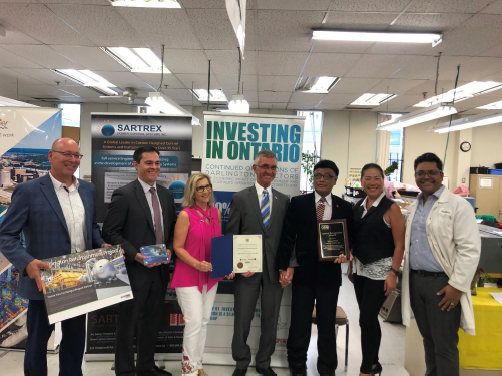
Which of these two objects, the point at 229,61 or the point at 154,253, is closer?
the point at 154,253

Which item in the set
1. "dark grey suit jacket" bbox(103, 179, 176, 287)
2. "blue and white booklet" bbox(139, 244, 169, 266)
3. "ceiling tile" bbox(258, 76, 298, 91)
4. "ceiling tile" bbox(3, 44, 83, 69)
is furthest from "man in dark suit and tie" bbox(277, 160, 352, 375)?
"ceiling tile" bbox(3, 44, 83, 69)

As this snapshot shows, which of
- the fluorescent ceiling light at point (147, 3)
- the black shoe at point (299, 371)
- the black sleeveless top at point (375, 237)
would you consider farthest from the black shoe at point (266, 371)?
the fluorescent ceiling light at point (147, 3)

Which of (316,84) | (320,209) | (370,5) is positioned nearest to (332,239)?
(320,209)

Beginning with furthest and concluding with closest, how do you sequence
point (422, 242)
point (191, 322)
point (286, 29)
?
point (286, 29)
point (191, 322)
point (422, 242)

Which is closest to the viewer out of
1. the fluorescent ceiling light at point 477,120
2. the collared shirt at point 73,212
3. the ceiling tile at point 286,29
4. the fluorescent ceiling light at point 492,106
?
the collared shirt at point 73,212

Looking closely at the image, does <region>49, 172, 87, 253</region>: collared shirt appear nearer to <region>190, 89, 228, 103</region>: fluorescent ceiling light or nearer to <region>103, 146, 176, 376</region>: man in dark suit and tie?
<region>103, 146, 176, 376</region>: man in dark suit and tie

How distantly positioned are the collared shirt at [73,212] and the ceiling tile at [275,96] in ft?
19.8

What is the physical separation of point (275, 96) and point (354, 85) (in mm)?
1986

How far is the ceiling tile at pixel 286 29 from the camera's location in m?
3.66

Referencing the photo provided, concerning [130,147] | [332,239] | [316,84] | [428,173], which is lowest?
[332,239]

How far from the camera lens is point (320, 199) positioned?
2.49m

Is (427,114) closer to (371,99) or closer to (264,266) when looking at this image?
(371,99)

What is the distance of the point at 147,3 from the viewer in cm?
349

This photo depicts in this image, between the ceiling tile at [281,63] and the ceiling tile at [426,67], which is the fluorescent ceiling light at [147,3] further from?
the ceiling tile at [426,67]
